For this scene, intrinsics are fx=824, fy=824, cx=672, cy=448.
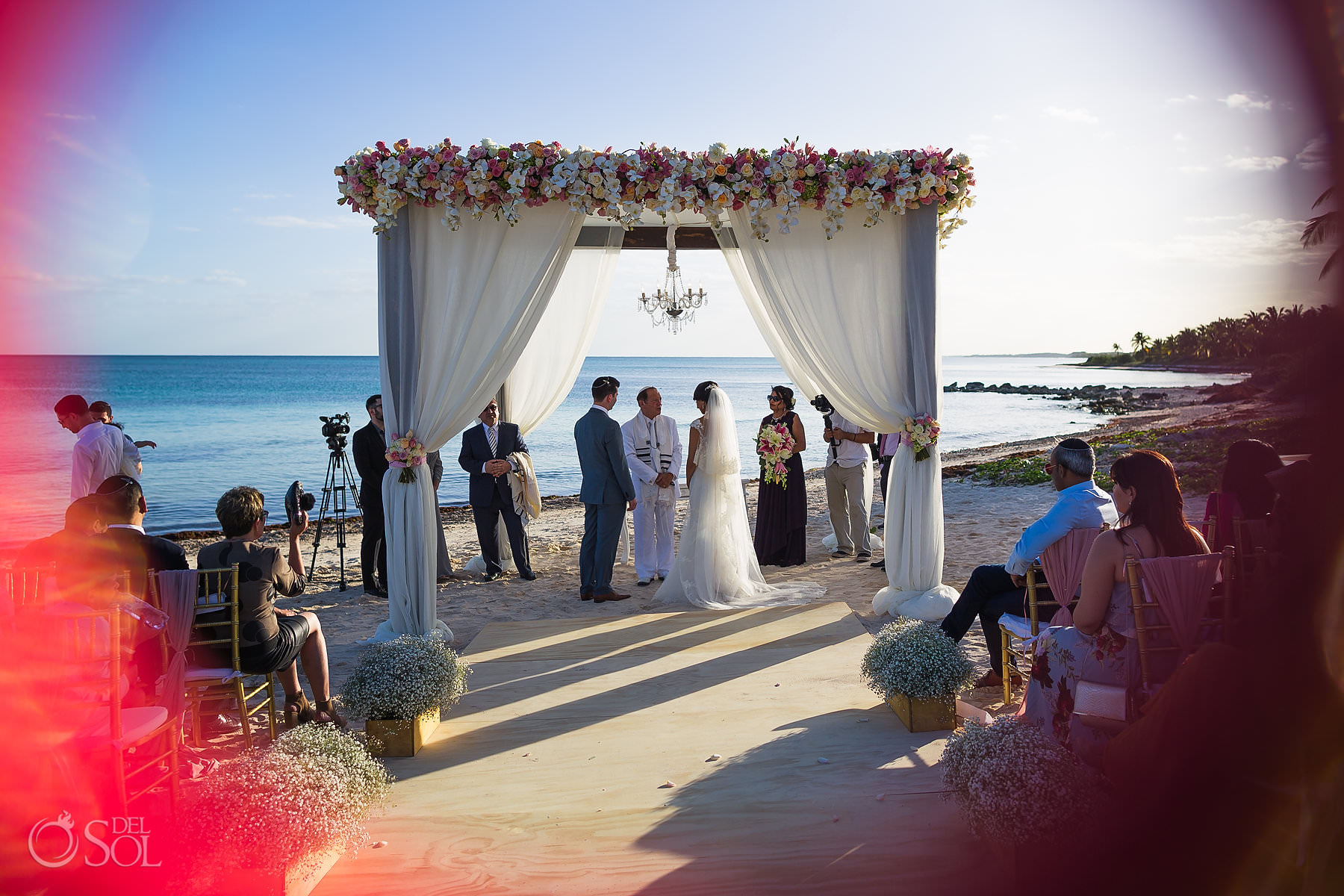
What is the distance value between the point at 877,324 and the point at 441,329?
332 cm

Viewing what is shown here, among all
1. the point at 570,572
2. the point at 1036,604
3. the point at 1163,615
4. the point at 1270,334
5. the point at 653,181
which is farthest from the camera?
the point at 570,572

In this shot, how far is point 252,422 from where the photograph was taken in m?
37.6

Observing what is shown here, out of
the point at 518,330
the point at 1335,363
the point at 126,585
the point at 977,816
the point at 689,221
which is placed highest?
the point at 689,221

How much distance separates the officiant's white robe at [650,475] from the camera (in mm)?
7910

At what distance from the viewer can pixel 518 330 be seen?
596 cm

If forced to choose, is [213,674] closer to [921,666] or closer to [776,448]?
[921,666]

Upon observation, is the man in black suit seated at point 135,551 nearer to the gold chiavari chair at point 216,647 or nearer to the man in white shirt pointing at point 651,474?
the gold chiavari chair at point 216,647

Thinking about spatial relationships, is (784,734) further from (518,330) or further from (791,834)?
(518,330)

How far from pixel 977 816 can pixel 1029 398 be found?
170 ft

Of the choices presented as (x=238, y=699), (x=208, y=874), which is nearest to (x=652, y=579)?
(x=238, y=699)

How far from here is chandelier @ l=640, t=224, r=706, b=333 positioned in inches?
301

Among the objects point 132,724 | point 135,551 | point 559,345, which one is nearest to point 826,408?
point 559,345

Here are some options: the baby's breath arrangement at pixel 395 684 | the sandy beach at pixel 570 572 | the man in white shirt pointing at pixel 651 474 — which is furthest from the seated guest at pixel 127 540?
the man in white shirt pointing at pixel 651 474

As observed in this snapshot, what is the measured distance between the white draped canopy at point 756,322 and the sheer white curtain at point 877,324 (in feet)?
0.04
